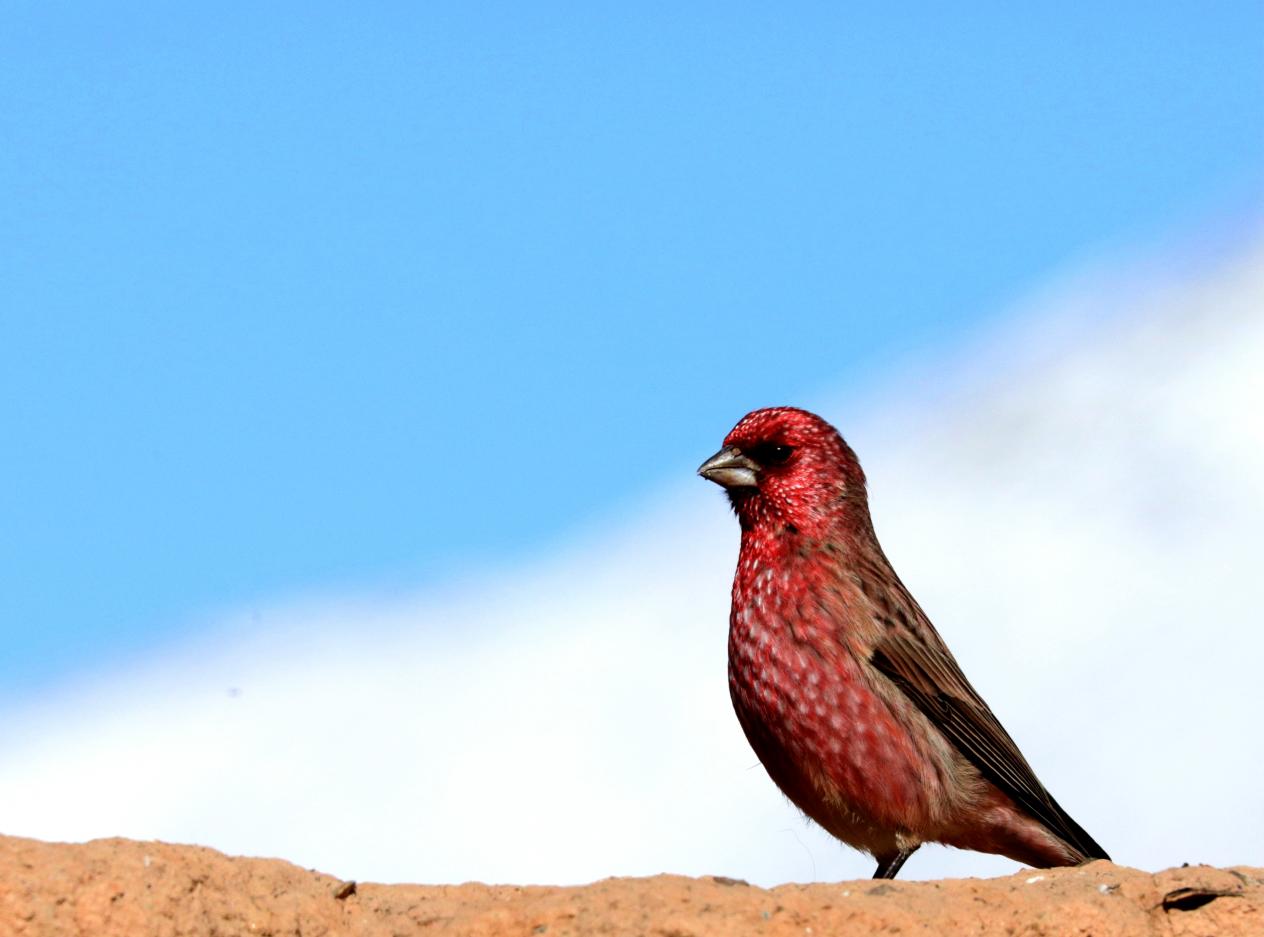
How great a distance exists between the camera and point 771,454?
842cm

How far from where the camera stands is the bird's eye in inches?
331

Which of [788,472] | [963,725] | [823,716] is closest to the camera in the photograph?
[823,716]

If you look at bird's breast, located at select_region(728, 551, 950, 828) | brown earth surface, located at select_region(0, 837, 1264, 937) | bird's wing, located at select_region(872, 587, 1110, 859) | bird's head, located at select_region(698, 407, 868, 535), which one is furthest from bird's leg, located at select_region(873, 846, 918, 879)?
brown earth surface, located at select_region(0, 837, 1264, 937)

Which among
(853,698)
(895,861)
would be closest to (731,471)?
(853,698)

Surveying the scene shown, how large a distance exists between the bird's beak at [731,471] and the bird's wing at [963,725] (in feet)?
3.44

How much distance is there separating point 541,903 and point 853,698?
2565mm

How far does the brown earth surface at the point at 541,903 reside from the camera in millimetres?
5055

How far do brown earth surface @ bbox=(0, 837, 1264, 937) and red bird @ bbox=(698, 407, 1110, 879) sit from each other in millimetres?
1602

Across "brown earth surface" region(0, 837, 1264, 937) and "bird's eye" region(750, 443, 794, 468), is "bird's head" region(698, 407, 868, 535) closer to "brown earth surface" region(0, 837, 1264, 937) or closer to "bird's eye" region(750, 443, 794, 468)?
"bird's eye" region(750, 443, 794, 468)

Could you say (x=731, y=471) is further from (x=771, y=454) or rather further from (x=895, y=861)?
(x=895, y=861)

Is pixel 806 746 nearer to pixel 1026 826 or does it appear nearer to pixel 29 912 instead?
pixel 1026 826

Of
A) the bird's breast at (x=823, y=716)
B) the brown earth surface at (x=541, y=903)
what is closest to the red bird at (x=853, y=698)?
the bird's breast at (x=823, y=716)

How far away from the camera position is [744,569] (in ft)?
26.6

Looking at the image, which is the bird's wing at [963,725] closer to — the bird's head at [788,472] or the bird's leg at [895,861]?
the bird's leg at [895,861]
